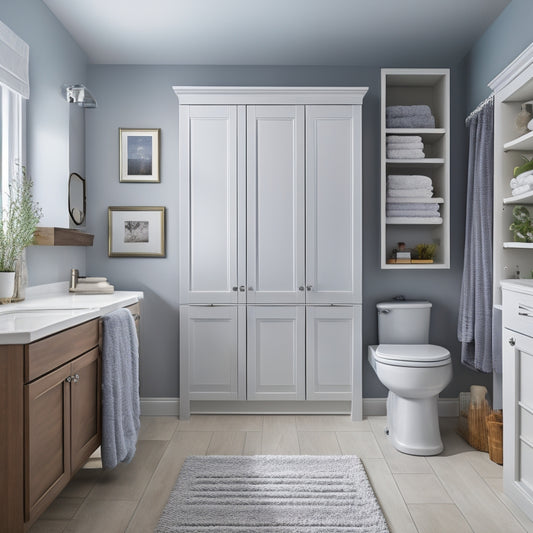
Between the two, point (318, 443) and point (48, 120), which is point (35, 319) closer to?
point (48, 120)

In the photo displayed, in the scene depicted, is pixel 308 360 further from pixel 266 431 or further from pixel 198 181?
pixel 198 181

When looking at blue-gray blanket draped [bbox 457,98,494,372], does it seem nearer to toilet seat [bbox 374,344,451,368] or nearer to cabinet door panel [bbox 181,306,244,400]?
toilet seat [bbox 374,344,451,368]

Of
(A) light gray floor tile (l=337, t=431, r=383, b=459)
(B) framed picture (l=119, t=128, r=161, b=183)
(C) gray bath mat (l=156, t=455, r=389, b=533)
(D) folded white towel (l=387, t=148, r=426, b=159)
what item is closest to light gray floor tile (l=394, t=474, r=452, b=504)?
(C) gray bath mat (l=156, t=455, r=389, b=533)

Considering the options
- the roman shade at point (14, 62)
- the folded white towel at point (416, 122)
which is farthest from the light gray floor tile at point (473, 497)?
the roman shade at point (14, 62)

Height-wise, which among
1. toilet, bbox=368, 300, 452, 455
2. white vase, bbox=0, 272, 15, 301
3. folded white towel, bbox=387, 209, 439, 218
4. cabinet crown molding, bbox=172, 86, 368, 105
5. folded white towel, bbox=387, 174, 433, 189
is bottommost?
toilet, bbox=368, 300, 452, 455

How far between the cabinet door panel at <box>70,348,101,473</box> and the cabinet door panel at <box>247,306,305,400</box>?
1195mm

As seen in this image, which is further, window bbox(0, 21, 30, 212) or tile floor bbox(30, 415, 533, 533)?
window bbox(0, 21, 30, 212)

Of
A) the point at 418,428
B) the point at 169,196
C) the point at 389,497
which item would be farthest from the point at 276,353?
the point at 169,196

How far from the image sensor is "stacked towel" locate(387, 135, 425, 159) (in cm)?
317

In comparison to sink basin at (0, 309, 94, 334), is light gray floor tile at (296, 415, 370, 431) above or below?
below

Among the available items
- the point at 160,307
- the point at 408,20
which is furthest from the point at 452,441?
the point at 408,20

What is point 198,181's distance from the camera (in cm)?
320

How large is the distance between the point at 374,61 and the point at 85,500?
10.6 feet

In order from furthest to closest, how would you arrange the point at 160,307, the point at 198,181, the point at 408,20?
the point at 160,307 → the point at 198,181 → the point at 408,20
